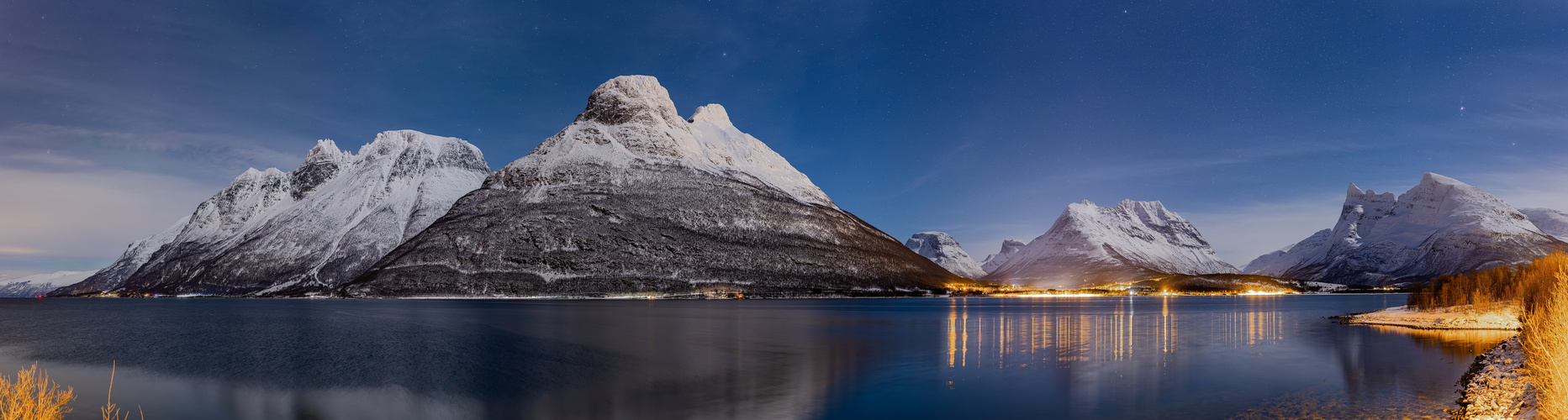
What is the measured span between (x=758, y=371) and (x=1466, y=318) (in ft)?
276

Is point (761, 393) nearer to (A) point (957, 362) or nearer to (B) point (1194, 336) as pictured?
(A) point (957, 362)

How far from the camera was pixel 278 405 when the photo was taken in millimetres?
35969

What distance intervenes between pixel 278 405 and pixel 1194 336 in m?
77.3

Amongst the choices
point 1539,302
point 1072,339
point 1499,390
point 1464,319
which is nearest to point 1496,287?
point 1464,319

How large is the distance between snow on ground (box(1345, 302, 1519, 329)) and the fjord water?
24.8 ft

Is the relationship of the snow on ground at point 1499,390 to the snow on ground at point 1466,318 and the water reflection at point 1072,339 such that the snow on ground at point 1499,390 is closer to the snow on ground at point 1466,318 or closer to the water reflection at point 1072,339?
the water reflection at point 1072,339

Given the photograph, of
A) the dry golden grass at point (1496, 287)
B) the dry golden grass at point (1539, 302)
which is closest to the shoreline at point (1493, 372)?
the dry golden grass at point (1539, 302)

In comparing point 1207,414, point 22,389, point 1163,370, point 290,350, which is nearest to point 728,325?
point 290,350

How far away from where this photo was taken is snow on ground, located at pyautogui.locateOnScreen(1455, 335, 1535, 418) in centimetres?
2669

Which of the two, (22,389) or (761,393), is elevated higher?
(22,389)

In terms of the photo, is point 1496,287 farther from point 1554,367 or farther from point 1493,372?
point 1554,367

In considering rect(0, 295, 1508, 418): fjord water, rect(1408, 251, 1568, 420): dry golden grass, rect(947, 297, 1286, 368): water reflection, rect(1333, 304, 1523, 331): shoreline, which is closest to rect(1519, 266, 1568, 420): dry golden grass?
rect(1408, 251, 1568, 420): dry golden grass

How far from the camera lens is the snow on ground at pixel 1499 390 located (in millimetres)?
26688

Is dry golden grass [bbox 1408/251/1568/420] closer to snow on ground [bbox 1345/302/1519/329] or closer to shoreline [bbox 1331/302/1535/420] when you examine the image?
shoreline [bbox 1331/302/1535/420]
